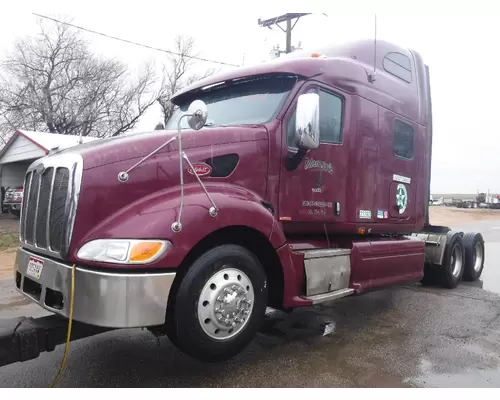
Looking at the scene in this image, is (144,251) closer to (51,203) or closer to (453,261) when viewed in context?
(51,203)

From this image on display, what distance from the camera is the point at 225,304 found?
3.28m

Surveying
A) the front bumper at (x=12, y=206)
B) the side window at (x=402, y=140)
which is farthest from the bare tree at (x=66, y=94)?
the side window at (x=402, y=140)

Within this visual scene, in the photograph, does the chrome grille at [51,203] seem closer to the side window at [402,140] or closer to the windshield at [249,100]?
the windshield at [249,100]

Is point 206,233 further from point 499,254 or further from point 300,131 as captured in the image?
point 499,254

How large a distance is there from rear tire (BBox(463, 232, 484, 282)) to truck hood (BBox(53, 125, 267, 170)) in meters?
5.66

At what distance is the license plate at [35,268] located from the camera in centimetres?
325

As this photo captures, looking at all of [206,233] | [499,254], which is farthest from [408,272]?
[499,254]

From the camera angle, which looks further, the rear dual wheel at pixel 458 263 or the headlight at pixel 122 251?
the rear dual wheel at pixel 458 263

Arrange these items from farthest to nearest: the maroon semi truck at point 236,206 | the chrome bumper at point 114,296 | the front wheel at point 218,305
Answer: the front wheel at point 218,305 → the maroon semi truck at point 236,206 → the chrome bumper at point 114,296

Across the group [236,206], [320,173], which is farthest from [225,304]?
[320,173]

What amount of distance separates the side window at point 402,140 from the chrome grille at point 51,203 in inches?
154

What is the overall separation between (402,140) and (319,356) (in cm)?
309

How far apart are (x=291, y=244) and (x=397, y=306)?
2.53m

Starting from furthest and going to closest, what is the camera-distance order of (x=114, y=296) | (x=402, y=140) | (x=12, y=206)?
(x=12, y=206) < (x=402, y=140) < (x=114, y=296)
